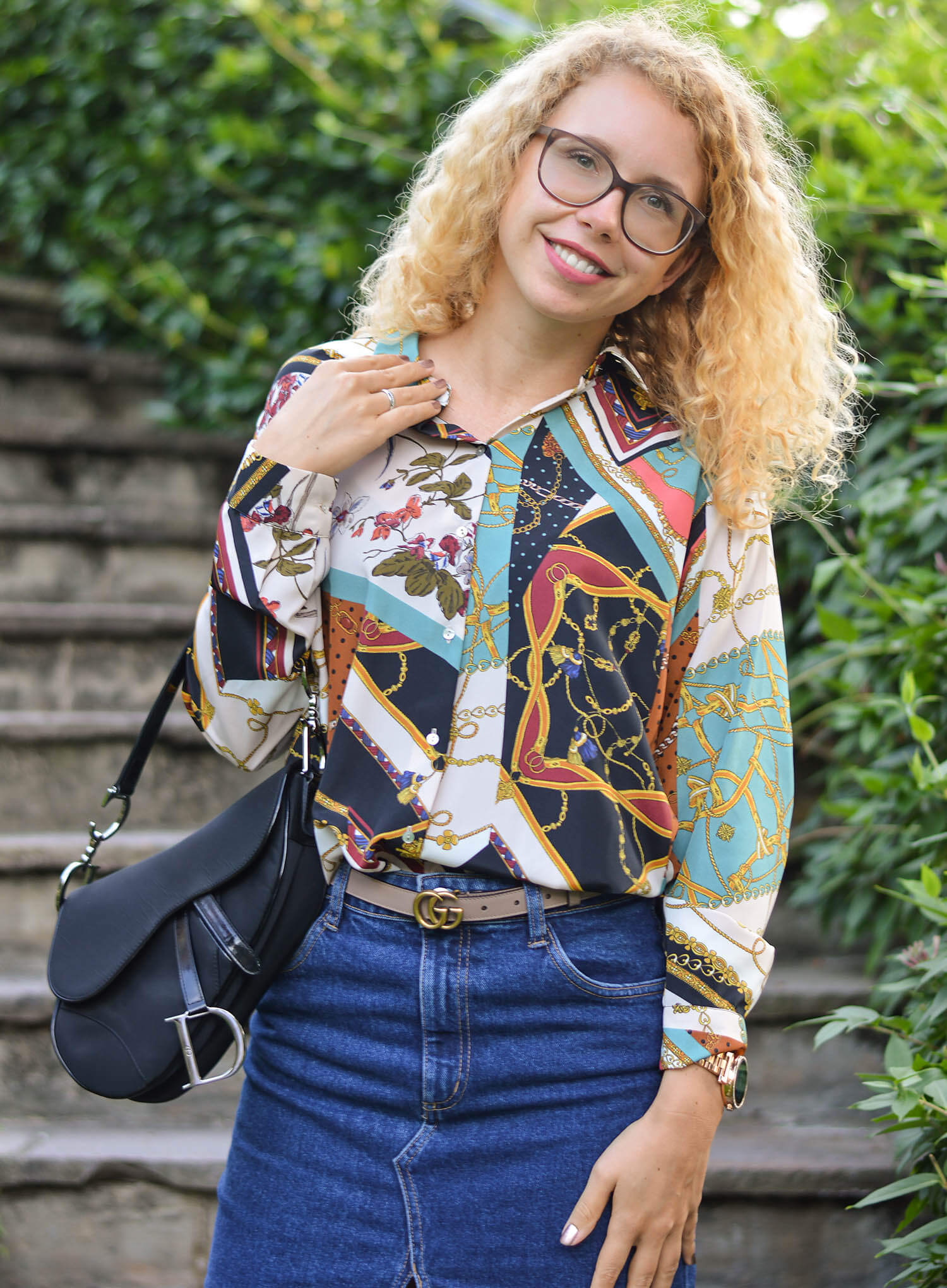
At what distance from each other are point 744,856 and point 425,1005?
13.9 inches

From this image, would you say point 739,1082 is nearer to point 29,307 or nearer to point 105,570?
point 105,570

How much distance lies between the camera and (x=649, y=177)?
116 cm

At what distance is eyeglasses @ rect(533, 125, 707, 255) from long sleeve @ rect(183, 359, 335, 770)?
335 mm

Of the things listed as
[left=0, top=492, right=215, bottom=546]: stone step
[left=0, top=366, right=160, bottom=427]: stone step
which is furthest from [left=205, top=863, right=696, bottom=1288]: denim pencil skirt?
[left=0, top=366, right=160, bottom=427]: stone step

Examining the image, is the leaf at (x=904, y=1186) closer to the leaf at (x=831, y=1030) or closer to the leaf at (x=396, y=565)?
the leaf at (x=831, y=1030)

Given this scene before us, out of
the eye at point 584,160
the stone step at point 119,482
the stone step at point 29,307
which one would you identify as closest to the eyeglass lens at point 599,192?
the eye at point 584,160

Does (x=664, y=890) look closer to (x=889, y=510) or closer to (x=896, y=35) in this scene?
(x=889, y=510)

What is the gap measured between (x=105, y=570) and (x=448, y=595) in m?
2.17

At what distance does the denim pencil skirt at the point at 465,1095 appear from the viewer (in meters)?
1.11

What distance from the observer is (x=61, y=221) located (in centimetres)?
378

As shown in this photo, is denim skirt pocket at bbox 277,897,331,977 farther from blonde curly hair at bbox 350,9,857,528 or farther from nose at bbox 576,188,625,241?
nose at bbox 576,188,625,241

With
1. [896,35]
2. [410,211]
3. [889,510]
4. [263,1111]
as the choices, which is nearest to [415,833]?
[263,1111]

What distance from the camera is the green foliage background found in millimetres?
1959

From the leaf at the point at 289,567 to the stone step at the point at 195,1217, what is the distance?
3.96ft
